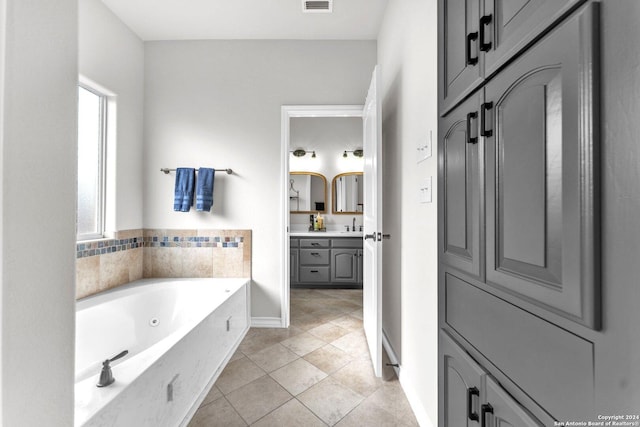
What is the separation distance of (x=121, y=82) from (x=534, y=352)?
323 centimetres

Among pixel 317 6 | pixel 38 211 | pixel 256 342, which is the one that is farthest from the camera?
pixel 256 342

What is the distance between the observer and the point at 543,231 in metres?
0.61

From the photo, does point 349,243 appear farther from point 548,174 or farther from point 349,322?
point 548,174

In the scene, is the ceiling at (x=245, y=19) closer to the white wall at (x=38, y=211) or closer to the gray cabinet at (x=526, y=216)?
the gray cabinet at (x=526, y=216)

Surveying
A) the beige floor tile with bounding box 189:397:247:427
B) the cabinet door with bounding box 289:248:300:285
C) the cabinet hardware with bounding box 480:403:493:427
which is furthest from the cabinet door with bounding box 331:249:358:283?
the cabinet hardware with bounding box 480:403:493:427

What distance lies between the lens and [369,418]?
4.94ft

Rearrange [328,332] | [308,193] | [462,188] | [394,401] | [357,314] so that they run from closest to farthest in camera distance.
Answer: [462,188], [394,401], [328,332], [357,314], [308,193]

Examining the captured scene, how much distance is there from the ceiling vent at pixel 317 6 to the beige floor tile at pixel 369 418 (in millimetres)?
2825

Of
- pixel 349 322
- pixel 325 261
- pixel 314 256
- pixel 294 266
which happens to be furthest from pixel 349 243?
pixel 349 322

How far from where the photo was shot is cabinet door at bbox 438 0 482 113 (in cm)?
87

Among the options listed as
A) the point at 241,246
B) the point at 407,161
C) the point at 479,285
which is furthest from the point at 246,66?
the point at 479,285

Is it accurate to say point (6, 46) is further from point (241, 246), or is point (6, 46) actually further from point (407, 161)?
point (241, 246)

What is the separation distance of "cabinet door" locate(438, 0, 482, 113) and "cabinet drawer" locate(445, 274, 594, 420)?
0.66 metres

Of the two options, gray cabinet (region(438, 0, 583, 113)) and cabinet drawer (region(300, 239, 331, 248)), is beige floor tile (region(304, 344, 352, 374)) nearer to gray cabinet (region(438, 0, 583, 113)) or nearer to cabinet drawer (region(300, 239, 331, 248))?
gray cabinet (region(438, 0, 583, 113))
